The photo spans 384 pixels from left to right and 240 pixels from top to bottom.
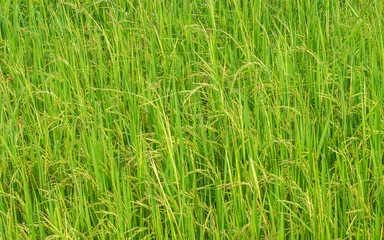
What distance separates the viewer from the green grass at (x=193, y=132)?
1.69 meters

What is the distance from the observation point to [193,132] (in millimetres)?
1988

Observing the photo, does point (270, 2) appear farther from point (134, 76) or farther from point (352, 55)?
point (134, 76)

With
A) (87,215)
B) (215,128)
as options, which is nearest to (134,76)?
(215,128)

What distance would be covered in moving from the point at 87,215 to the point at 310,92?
1.16 metres

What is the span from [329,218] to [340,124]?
73 cm

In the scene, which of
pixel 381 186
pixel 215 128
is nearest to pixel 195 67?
pixel 215 128

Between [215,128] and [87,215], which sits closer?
[87,215]

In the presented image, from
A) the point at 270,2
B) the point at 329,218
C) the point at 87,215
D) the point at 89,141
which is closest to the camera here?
the point at 329,218

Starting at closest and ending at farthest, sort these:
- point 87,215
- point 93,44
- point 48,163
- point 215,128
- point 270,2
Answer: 1. point 87,215
2. point 48,163
3. point 215,128
4. point 93,44
5. point 270,2

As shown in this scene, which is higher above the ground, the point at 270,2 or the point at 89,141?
the point at 270,2

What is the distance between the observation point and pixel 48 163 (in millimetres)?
2043

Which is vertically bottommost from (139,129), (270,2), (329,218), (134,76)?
(329,218)

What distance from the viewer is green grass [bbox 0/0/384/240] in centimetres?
169

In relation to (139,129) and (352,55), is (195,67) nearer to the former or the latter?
(139,129)
